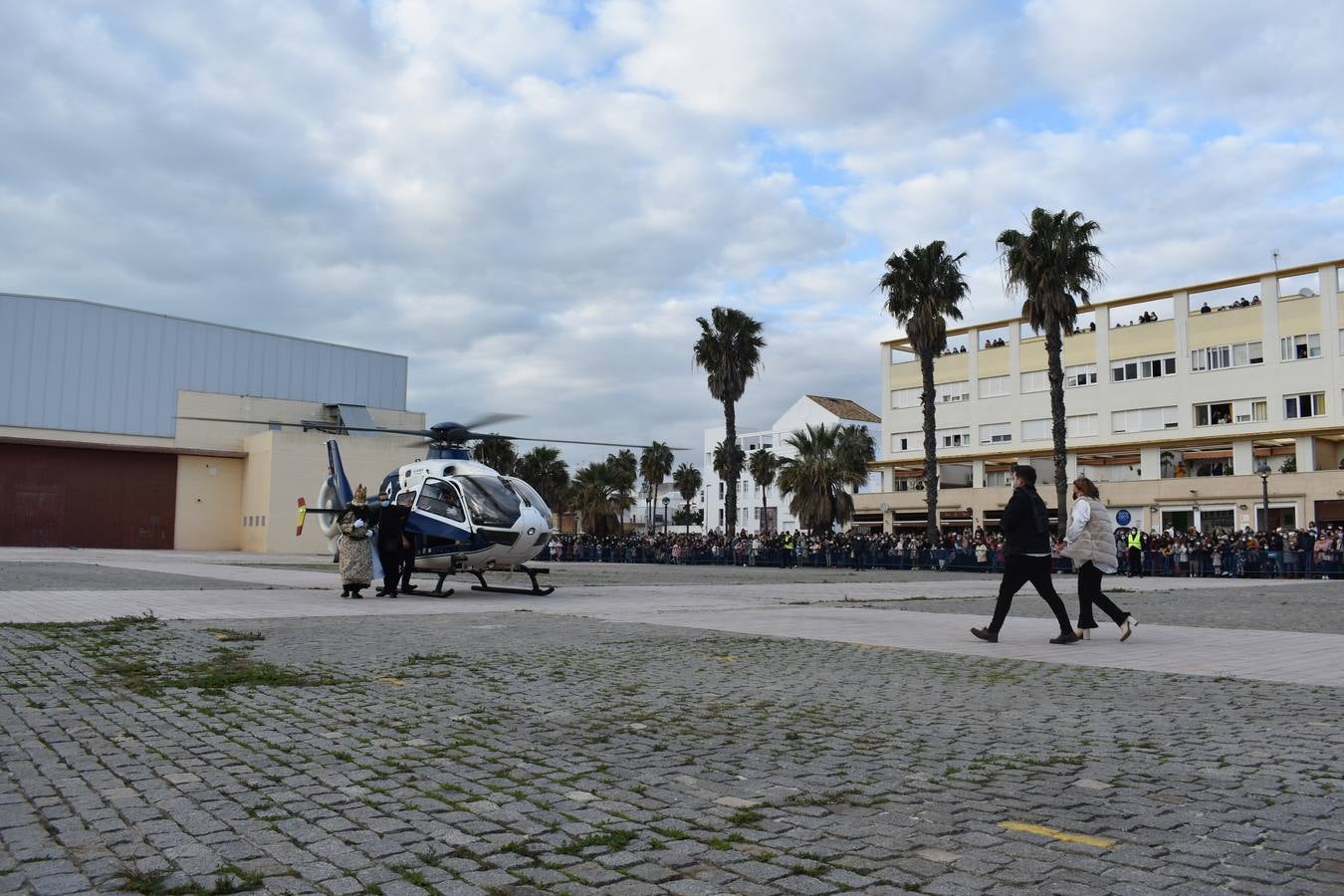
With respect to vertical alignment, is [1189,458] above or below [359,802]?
above

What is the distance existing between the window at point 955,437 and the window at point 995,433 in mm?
1012

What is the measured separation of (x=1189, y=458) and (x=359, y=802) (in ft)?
177

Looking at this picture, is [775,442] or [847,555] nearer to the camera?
[847,555]

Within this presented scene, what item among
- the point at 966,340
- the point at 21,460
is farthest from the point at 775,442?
the point at 21,460

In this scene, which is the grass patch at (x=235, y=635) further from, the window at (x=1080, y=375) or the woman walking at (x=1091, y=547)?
the window at (x=1080, y=375)

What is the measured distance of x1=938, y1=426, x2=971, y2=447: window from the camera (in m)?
61.0

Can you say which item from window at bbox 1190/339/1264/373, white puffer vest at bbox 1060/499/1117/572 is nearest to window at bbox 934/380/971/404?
window at bbox 1190/339/1264/373

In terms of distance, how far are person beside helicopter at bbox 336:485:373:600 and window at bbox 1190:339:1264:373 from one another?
149ft

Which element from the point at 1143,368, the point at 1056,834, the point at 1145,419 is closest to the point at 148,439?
the point at 1145,419

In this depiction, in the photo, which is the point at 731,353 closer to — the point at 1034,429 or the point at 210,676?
the point at 1034,429

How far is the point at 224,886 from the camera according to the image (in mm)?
3211

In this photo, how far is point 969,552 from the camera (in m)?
38.8

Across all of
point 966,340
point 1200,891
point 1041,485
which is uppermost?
point 966,340

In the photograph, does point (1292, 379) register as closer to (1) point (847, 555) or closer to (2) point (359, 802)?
(1) point (847, 555)
